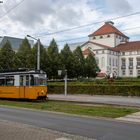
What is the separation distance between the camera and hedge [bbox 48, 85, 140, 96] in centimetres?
4159

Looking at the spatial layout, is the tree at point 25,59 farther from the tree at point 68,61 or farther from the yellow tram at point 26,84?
the yellow tram at point 26,84

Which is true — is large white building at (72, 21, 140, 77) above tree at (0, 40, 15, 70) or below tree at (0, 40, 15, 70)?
above

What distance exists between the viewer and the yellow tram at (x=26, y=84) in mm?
35312

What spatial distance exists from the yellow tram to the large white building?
10143cm

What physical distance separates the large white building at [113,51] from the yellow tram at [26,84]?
10143cm

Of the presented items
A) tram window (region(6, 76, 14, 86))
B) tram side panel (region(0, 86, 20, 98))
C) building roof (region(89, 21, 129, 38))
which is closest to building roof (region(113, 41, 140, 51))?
building roof (region(89, 21, 129, 38))

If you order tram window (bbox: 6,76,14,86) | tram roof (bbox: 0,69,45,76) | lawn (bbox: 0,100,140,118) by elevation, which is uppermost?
tram roof (bbox: 0,69,45,76)

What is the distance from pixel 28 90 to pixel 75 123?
18485 millimetres

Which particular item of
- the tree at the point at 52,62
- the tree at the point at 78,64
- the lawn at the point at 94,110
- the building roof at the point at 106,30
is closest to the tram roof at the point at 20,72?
the lawn at the point at 94,110

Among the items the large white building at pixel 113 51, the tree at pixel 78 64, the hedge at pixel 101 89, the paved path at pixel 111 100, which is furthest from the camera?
the large white building at pixel 113 51

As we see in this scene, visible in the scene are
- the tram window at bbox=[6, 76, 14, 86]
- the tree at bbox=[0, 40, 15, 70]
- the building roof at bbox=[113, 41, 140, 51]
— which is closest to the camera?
the tram window at bbox=[6, 76, 14, 86]

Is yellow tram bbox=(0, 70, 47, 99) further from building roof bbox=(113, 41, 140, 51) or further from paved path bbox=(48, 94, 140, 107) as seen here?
building roof bbox=(113, 41, 140, 51)

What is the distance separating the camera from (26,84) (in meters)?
35.8

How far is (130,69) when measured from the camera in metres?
149
